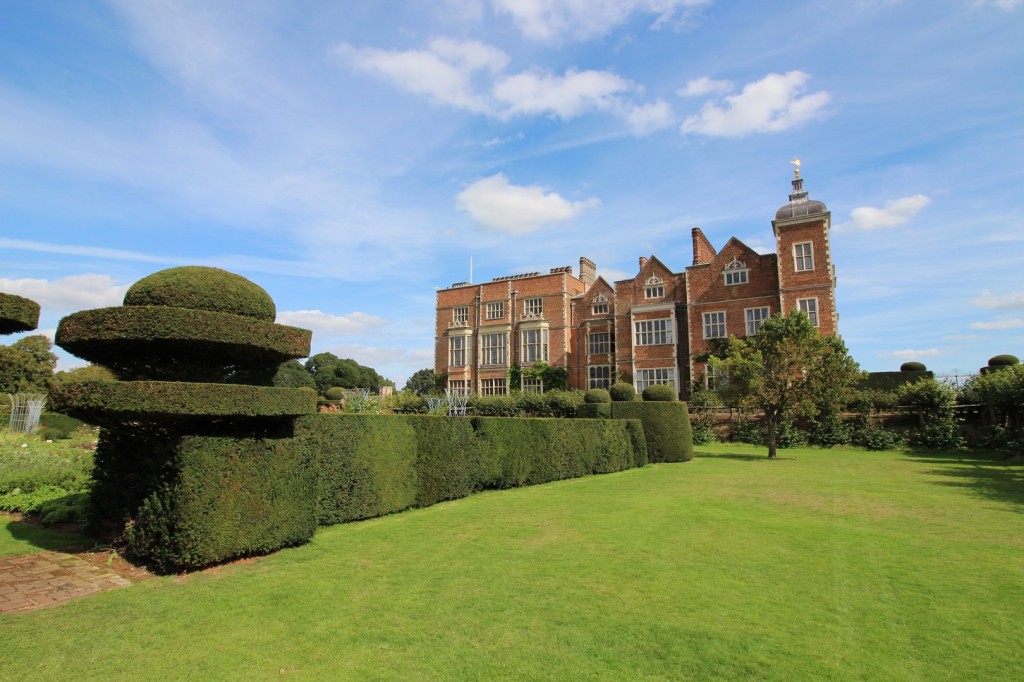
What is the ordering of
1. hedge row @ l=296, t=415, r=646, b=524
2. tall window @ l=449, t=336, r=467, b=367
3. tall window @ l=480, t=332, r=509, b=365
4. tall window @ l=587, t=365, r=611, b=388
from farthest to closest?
tall window @ l=449, t=336, r=467, b=367 < tall window @ l=480, t=332, r=509, b=365 < tall window @ l=587, t=365, r=611, b=388 < hedge row @ l=296, t=415, r=646, b=524

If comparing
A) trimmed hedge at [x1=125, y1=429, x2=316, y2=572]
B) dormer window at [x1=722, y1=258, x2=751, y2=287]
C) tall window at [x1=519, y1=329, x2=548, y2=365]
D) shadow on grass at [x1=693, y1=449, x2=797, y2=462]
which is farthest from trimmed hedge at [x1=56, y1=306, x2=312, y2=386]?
tall window at [x1=519, y1=329, x2=548, y2=365]

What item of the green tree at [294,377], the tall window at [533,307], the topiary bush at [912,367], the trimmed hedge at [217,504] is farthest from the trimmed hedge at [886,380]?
the green tree at [294,377]

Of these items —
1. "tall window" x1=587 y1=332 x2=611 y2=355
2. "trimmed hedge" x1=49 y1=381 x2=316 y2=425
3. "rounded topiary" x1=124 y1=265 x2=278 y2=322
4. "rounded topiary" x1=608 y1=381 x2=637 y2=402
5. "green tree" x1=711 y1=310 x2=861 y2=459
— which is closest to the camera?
"trimmed hedge" x1=49 y1=381 x2=316 y2=425

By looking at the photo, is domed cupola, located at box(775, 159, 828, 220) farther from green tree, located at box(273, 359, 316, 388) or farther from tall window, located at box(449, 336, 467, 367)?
green tree, located at box(273, 359, 316, 388)

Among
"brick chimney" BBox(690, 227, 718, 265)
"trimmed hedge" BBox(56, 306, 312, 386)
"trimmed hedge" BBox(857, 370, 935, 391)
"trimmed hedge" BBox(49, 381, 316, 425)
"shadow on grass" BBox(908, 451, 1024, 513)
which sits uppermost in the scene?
"brick chimney" BBox(690, 227, 718, 265)

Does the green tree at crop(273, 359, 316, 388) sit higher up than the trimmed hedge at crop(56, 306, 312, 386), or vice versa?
the green tree at crop(273, 359, 316, 388)

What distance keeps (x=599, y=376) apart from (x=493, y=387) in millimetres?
8477

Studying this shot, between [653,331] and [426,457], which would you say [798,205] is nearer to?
[653,331]

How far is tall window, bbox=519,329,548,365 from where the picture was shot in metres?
40.6

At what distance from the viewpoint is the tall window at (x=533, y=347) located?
133ft

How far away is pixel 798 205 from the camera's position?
3203 cm

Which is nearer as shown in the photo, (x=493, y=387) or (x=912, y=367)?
(x=912, y=367)

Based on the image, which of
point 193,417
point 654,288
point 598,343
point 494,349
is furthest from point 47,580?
point 494,349

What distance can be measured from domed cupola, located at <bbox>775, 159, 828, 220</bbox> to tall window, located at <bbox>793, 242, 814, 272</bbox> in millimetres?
1679
